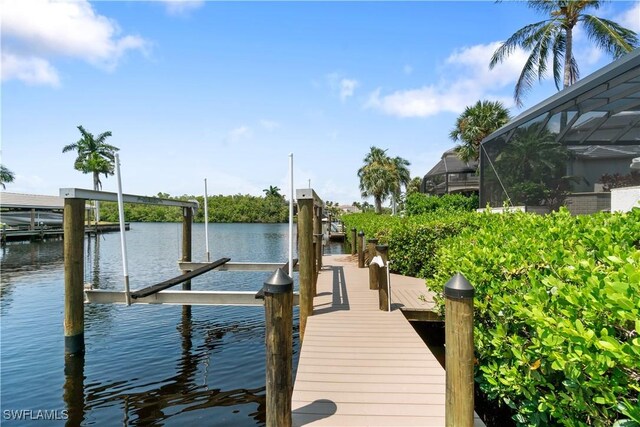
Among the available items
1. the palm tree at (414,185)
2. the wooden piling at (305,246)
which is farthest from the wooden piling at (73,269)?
the palm tree at (414,185)

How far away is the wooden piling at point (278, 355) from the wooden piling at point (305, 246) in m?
2.87

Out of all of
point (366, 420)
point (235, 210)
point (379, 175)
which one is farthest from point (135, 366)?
point (235, 210)

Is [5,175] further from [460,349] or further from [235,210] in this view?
[460,349]

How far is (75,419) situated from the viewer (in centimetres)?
574

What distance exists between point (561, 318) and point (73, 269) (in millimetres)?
7847

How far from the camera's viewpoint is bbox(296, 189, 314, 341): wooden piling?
21.6ft

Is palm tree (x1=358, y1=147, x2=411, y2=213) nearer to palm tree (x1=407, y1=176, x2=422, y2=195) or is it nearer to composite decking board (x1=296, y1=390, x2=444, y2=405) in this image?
palm tree (x1=407, y1=176, x2=422, y2=195)

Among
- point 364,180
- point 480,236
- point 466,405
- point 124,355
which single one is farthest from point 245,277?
point 364,180

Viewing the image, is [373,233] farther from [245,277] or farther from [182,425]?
[182,425]

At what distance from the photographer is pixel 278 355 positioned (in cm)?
358

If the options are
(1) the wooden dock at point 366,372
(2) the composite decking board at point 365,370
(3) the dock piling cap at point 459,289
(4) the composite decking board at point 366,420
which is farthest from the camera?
(2) the composite decking board at point 365,370

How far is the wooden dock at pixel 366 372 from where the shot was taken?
385 centimetres

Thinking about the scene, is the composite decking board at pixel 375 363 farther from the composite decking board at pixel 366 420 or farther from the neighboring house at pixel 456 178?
the neighboring house at pixel 456 178

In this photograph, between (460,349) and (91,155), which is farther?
(91,155)
